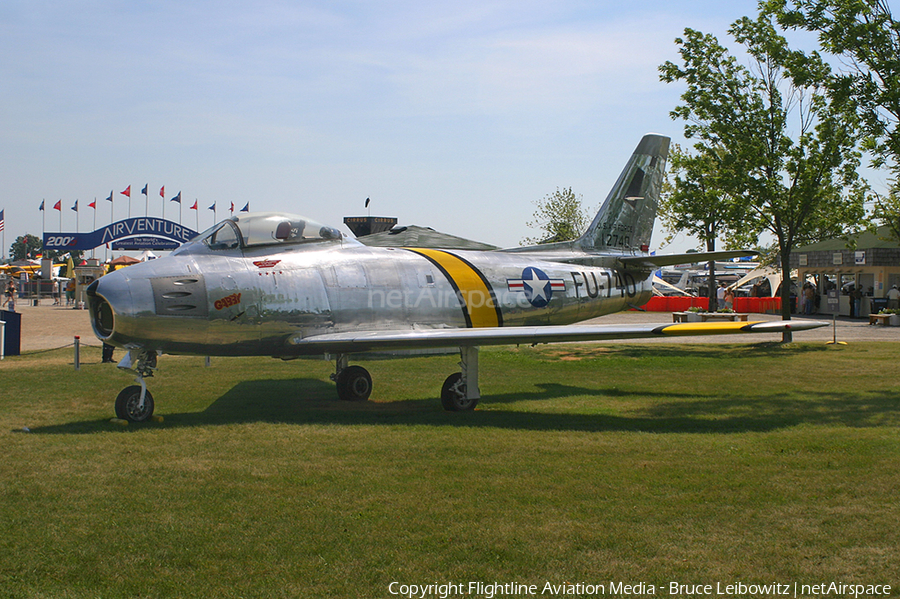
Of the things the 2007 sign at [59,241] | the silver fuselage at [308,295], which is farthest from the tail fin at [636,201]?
the 2007 sign at [59,241]

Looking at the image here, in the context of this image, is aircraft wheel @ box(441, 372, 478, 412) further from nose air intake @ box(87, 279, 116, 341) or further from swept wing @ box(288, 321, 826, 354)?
nose air intake @ box(87, 279, 116, 341)

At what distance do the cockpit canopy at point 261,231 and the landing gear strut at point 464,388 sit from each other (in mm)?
3340

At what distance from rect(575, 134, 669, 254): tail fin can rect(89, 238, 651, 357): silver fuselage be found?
2.66m

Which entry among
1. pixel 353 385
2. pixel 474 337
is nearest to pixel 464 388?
pixel 474 337

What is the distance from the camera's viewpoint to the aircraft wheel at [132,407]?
10.4 meters

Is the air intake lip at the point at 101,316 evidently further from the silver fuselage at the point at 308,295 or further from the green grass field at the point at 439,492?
the green grass field at the point at 439,492

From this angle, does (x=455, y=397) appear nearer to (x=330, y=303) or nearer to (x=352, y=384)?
(x=352, y=384)

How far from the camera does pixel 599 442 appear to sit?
9242mm

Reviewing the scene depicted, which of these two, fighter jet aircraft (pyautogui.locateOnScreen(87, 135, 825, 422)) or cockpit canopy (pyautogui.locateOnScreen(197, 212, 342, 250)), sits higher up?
cockpit canopy (pyautogui.locateOnScreen(197, 212, 342, 250))

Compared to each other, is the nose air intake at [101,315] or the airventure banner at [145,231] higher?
the airventure banner at [145,231]

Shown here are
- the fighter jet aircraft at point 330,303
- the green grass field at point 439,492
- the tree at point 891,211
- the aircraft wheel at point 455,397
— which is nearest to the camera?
the green grass field at point 439,492

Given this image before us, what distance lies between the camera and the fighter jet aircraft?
34.2 feet

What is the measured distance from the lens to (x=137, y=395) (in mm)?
10562

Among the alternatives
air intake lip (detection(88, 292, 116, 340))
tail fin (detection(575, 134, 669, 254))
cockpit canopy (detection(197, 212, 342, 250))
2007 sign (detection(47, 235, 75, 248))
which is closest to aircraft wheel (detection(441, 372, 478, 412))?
cockpit canopy (detection(197, 212, 342, 250))
